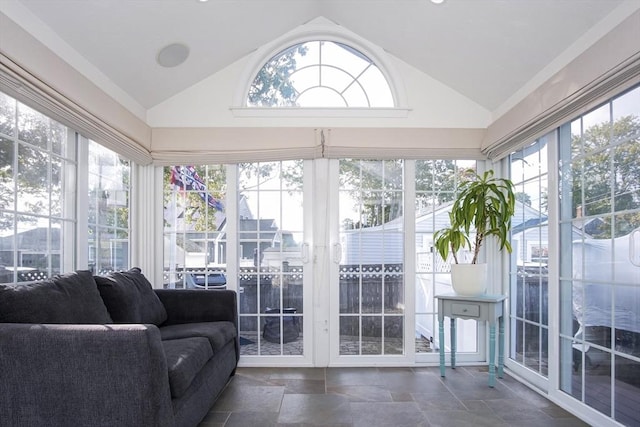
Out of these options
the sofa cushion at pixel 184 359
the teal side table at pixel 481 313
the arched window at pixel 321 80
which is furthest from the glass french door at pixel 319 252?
the sofa cushion at pixel 184 359

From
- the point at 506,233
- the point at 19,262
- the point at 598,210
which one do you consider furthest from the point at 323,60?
the point at 19,262

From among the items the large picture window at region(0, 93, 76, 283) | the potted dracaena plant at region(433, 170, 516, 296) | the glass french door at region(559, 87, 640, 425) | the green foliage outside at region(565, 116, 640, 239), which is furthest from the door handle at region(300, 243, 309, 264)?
the green foliage outside at region(565, 116, 640, 239)

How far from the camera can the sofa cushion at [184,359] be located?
6.68 feet

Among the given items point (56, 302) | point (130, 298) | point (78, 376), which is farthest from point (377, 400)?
point (56, 302)

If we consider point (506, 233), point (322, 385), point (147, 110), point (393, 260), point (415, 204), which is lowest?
point (322, 385)

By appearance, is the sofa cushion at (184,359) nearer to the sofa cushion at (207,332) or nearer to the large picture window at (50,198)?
the sofa cushion at (207,332)

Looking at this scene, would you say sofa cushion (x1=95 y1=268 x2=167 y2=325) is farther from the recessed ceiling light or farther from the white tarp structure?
the white tarp structure

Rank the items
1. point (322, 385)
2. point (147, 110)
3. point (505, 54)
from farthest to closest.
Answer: point (147, 110) < point (322, 385) < point (505, 54)

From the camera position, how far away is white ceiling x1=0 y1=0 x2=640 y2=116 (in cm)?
254

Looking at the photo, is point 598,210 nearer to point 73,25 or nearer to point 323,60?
point 323,60

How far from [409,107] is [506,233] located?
1.32 meters

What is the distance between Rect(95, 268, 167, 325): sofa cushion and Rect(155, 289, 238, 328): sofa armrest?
5.1 inches

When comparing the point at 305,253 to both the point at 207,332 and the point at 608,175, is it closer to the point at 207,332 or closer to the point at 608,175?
the point at 207,332

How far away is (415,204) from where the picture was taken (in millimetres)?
3969
